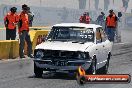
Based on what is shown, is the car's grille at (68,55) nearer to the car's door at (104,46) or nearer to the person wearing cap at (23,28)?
the car's door at (104,46)

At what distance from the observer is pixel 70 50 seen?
440 inches

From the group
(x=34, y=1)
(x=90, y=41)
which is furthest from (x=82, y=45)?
(x=34, y=1)

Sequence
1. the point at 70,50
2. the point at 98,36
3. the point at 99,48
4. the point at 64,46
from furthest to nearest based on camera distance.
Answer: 1. the point at 98,36
2. the point at 99,48
3. the point at 64,46
4. the point at 70,50

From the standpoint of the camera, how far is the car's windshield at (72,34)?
40.4 feet

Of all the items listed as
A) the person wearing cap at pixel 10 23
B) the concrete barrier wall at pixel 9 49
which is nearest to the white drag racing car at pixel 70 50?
the concrete barrier wall at pixel 9 49

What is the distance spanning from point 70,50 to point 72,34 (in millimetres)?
1361

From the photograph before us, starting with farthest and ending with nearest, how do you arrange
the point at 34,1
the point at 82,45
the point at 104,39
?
the point at 34,1 → the point at 104,39 → the point at 82,45

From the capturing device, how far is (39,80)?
1116cm

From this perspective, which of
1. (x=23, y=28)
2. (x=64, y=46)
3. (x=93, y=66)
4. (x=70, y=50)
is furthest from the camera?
(x=23, y=28)

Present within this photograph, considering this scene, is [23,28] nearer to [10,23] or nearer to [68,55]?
[10,23]

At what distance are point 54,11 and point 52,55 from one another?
56.1 meters

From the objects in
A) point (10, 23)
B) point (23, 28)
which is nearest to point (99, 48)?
point (23, 28)

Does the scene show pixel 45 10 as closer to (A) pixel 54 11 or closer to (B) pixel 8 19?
(A) pixel 54 11

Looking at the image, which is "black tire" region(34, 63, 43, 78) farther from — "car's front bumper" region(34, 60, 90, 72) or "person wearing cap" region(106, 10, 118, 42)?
"person wearing cap" region(106, 10, 118, 42)
